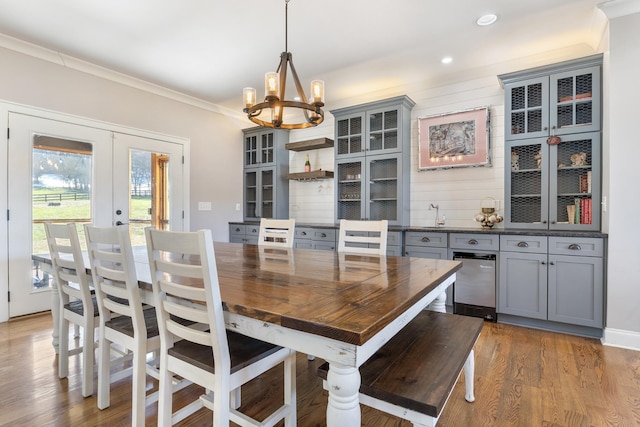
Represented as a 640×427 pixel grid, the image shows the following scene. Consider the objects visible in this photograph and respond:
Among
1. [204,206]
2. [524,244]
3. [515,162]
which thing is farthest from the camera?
[204,206]

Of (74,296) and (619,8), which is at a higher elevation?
(619,8)

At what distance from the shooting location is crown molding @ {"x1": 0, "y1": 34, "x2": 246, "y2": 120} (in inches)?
124

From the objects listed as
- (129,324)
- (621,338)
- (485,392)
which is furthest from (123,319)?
(621,338)

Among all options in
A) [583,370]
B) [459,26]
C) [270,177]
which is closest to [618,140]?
[459,26]

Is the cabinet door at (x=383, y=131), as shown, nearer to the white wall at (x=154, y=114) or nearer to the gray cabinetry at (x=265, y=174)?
the gray cabinetry at (x=265, y=174)

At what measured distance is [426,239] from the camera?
11.5ft

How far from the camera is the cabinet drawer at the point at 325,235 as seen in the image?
4094mm

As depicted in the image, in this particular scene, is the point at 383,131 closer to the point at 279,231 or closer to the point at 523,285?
the point at 279,231

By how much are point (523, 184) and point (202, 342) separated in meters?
3.42

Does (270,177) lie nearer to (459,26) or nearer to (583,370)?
(459,26)

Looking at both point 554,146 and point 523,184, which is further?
point 523,184

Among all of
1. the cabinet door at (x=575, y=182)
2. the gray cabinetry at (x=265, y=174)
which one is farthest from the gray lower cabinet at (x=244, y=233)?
the cabinet door at (x=575, y=182)

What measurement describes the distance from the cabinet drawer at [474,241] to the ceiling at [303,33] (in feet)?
6.12

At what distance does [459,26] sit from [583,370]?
2.84 metres
